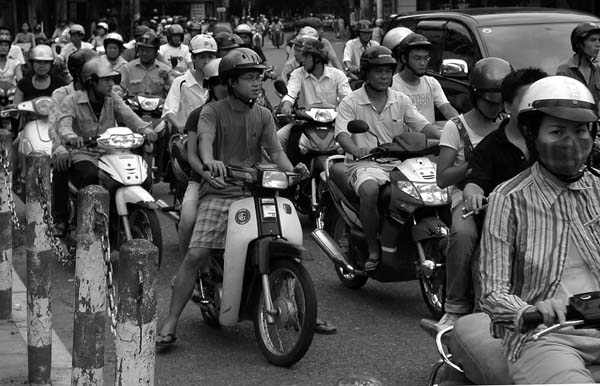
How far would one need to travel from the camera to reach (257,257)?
6.56m

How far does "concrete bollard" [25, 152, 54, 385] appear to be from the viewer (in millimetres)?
6047

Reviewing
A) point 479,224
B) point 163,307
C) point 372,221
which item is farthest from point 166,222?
point 479,224

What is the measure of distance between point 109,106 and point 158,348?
330cm

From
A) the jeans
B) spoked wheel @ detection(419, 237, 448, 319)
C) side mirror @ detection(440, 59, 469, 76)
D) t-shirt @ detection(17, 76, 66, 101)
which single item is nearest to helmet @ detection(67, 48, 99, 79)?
t-shirt @ detection(17, 76, 66, 101)

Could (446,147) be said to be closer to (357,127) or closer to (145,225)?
(357,127)

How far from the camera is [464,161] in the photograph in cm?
657

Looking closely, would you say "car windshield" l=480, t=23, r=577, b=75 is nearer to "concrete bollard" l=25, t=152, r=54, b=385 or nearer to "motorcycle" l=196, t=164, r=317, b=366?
"motorcycle" l=196, t=164, r=317, b=366

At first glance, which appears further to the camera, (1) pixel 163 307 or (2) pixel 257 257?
(1) pixel 163 307

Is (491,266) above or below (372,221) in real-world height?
above

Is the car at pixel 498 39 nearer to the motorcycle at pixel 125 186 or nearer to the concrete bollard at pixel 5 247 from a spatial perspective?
the motorcycle at pixel 125 186

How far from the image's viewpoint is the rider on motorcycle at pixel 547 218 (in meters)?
3.79

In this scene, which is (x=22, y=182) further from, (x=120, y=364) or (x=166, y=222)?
(x=120, y=364)

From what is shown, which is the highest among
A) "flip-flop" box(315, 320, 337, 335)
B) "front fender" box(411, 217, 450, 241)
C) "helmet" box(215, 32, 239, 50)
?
"helmet" box(215, 32, 239, 50)

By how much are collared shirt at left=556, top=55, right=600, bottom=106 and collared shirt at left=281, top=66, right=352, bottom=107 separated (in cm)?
292
